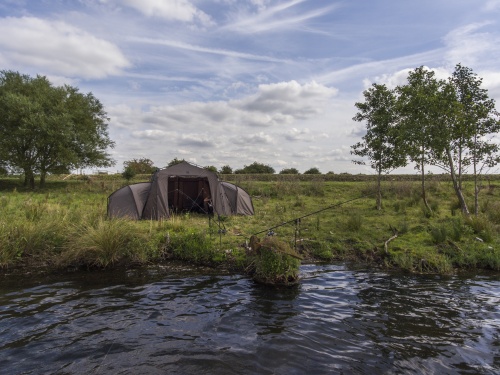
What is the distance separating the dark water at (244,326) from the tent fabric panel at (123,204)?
5502mm

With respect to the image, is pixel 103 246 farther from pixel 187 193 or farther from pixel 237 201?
pixel 187 193

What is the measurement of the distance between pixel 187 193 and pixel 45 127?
14.1 metres

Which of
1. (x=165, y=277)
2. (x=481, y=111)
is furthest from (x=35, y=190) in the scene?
(x=481, y=111)

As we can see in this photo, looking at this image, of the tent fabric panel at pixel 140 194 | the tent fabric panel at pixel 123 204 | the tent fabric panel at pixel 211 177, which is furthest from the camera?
the tent fabric panel at pixel 211 177

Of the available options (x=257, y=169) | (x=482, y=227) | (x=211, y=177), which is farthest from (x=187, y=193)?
(x=257, y=169)

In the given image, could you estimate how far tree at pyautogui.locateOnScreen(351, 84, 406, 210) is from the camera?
1695 centimetres

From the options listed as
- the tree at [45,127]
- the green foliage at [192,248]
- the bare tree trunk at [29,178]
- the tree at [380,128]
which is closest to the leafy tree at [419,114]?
the tree at [380,128]

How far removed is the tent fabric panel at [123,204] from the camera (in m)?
14.1

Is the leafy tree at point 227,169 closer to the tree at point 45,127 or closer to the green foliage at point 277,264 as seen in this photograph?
the tree at point 45,127

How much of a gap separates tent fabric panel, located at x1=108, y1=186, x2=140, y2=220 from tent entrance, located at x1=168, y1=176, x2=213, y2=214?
114 inches

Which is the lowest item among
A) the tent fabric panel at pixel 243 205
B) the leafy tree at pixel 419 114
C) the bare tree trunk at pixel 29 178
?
the tent fabric panel at pixel 243 205

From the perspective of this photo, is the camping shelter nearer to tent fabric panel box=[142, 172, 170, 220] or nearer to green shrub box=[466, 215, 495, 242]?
tent fabric panel box=[142, 172, 170, 220]

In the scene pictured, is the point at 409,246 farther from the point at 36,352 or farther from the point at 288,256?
the point at 36,352

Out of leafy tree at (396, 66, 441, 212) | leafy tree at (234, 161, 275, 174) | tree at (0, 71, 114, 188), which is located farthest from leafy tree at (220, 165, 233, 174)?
leafy tree at (396, 66, 441, 212)
